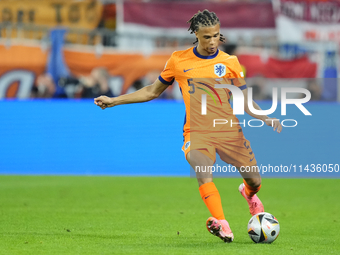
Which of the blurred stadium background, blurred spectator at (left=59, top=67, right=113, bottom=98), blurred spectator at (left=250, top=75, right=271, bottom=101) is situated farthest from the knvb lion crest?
blurred spectator at (left=250, top=75, right=271, bottom=101)

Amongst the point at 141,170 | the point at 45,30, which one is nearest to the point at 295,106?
the point at 141,170

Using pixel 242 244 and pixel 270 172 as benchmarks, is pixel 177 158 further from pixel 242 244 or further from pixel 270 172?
pixel 242 244

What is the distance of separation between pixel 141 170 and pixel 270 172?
2.68 metres

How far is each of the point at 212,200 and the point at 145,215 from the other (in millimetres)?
2253

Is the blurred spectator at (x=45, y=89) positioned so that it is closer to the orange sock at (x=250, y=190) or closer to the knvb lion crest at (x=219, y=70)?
the orange sock at (x=250, y=190)

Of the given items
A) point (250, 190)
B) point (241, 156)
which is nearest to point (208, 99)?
point (241, 156)

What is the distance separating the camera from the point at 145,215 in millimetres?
7633

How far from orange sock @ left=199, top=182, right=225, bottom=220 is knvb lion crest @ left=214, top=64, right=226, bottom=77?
3.41 feet

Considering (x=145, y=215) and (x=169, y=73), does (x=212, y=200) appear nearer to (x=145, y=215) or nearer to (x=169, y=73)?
(x=169, y=73)

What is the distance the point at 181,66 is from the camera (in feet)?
19.3

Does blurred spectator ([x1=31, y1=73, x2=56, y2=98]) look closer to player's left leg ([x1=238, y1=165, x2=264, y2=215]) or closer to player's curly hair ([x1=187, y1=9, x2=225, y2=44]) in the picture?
player's left leg ([x1=238, y1=165, x2=264, y2=215])

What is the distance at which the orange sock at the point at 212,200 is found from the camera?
547cm

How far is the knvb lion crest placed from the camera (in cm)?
585

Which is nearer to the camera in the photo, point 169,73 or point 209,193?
point 209,193
